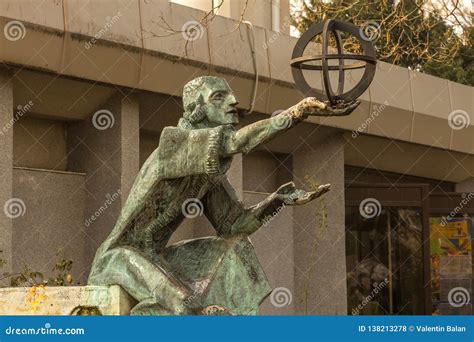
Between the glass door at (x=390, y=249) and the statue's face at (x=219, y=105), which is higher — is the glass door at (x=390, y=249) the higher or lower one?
the higher one

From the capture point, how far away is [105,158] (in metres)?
16.3

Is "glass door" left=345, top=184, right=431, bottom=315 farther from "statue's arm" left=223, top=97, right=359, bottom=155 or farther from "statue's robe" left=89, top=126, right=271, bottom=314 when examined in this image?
"statue's arm" left=223, top=97, right=359, bottom=155

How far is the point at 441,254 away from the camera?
24984 mm

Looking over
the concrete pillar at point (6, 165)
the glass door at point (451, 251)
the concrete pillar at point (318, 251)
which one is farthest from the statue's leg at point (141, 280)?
the glass door at point (451, 251)

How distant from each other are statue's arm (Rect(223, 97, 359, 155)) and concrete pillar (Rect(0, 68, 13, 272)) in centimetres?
640

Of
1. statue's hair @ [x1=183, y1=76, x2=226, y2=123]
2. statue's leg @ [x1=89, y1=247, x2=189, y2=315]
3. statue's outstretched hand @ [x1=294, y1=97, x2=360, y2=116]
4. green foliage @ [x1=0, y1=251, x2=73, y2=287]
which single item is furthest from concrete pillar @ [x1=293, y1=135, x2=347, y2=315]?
statue's outstretched hand @ [x1=294, y1=97, x2=360, y2=116]

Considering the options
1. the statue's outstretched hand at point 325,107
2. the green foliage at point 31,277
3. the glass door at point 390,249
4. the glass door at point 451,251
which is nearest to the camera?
the statue's outstretched hand at point 325,107

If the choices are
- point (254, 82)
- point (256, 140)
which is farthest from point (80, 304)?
point (254, 82)

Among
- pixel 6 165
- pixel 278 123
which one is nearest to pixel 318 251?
pixel 6 165

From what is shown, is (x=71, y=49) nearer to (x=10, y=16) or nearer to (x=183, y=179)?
(x=10, y=16)

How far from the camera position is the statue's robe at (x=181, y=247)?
28.5 ft

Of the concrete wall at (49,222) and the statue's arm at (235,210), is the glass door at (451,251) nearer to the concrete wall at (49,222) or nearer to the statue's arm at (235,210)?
the concrete wall at (49,222)

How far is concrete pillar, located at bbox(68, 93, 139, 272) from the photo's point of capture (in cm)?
1609

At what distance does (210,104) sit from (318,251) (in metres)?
11.7
